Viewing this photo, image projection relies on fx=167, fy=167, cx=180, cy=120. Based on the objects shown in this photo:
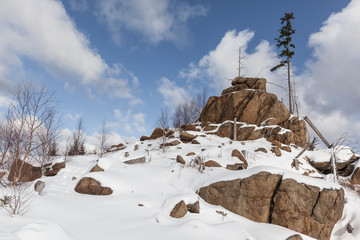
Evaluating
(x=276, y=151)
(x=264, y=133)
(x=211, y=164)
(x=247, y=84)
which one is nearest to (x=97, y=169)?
(x=211, y=164)

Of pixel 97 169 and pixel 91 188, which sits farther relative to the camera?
pixel 97 169

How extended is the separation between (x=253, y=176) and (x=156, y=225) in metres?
4.50

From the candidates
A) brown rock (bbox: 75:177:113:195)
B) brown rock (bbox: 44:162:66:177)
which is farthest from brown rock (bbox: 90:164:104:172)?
brown rock (bbox: 44:162:66:177)

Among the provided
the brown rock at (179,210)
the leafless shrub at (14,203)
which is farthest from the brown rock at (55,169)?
the brown rock at (179,210)

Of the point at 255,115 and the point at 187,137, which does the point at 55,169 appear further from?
the point at 255,115

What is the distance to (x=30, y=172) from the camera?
11.5 m

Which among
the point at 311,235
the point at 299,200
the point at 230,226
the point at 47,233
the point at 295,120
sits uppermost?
the point at 295,120

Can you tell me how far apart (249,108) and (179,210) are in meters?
19.7

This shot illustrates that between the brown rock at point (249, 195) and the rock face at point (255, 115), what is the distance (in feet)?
43.7

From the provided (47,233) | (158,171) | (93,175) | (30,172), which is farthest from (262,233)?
(30,172)

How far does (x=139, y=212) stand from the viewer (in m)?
5.75

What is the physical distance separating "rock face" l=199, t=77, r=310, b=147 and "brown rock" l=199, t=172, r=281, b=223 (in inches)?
525

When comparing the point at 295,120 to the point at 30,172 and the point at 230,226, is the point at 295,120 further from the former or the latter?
the point at 30,172

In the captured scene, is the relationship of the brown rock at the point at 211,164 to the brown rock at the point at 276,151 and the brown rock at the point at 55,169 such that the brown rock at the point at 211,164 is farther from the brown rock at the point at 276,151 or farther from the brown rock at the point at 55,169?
the brown rock at the point at 55,169
